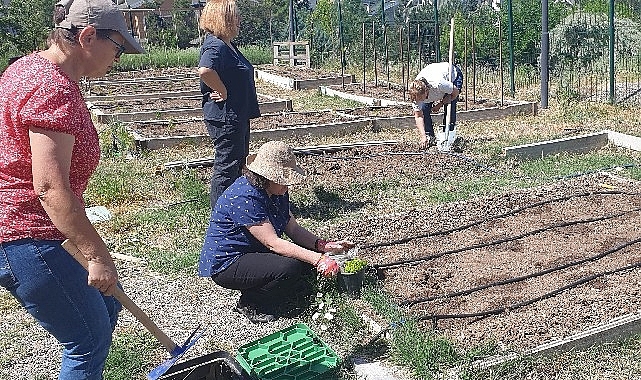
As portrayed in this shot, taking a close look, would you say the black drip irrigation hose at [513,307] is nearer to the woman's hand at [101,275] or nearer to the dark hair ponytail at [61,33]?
the woman's hand at [101,275]

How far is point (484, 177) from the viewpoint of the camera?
693cm

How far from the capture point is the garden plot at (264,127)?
9.01 m

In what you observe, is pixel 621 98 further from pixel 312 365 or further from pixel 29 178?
pixel 29 178

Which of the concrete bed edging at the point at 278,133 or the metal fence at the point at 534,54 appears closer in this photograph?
the concrete bed edging at the point at 278,133

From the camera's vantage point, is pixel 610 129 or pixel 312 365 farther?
pixel 610 129

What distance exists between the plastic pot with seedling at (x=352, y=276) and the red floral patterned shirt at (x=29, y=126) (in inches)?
75.5

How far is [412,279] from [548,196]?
2.12 metres

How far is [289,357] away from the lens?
133 inches

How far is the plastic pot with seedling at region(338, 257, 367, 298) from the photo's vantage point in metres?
4.12

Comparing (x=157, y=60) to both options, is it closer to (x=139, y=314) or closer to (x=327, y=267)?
(x=327, y=267)

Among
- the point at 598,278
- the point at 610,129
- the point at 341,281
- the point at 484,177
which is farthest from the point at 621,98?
the point at 341,281

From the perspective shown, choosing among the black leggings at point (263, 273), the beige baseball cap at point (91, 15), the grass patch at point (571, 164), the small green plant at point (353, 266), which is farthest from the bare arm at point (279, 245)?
the grass patch at point (571, 164)

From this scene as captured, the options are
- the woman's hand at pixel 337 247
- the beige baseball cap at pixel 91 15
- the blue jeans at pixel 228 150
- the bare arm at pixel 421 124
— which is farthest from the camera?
the bare arm at pixel 421 124

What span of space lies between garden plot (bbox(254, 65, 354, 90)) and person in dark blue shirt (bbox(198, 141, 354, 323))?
11.0m
